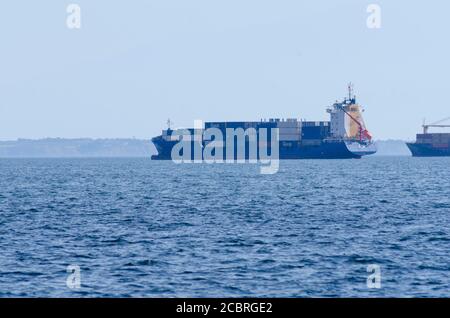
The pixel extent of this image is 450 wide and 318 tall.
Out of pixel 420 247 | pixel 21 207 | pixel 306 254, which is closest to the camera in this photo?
pixel 306 254

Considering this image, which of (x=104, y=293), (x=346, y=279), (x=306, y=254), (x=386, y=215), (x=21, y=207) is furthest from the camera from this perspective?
(x=21, y=207)

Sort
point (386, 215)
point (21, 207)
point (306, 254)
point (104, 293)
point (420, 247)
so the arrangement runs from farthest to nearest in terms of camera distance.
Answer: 1. point (21, 207)
2. point (386, 215)
3. point (420, 247)
4. point (306, 254)
5. point (104, 293)

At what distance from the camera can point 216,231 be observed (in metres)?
43.6

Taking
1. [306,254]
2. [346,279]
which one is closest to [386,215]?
[306,254]

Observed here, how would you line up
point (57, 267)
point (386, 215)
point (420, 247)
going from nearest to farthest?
point (57, 267), point (420, 247), point (386, 215)
